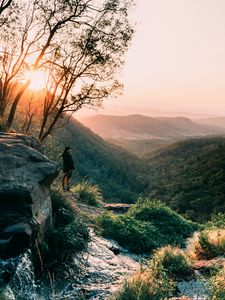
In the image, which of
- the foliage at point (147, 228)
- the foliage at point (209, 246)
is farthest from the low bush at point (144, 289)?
the foliage at point (147, 228)

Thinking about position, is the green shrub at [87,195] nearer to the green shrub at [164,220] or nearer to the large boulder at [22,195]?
the green shrub at [164,220]

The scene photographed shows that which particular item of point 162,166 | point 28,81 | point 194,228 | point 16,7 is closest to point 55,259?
point 194,228

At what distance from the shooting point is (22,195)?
996 centimetres

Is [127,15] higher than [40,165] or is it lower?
higher

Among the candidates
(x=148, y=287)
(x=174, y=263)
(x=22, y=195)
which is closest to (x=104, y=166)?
(x=174, y=263)

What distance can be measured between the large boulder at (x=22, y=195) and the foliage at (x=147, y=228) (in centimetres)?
388

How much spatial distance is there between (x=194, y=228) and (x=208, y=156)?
38688mm

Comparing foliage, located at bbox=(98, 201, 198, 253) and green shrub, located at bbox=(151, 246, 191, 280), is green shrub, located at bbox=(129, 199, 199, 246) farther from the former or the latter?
green shrub, located at bbox=(151, 246, 191, 280)

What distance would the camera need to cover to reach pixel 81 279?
10.1m

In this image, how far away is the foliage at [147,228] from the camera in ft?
48.4

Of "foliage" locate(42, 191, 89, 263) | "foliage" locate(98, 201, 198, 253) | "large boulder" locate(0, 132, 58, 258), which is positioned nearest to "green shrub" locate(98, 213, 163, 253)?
"foliage" locate(98, 201, 198, 253)

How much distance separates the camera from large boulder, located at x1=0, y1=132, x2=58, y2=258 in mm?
9375

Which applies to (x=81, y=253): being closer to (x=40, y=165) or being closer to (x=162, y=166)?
(x=40, y=165)

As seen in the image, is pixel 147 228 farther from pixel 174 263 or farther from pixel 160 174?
pixel 160 174
